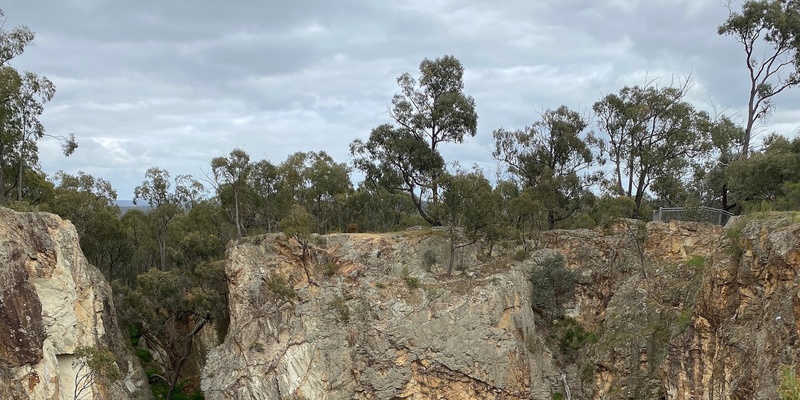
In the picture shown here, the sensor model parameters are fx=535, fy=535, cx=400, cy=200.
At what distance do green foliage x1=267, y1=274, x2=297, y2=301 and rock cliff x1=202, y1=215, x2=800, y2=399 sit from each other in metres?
0.11

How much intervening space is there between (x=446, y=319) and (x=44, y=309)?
→ 2320 centimetres

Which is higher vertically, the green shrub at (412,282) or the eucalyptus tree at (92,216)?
the eucalyptus tree at (92,216)

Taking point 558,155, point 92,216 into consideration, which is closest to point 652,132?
point 558,155

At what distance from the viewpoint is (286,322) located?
118 ft

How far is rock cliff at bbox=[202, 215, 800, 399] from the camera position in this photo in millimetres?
34281

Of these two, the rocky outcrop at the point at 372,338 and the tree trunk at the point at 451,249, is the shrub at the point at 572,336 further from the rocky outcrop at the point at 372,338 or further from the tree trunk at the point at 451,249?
the tree trunk at the point at 451,249

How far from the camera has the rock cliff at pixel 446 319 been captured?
34281 mm

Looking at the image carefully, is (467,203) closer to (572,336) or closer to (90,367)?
(572,336)

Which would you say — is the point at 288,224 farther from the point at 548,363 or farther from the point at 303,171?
the point at 548,363

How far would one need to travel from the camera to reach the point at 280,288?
116 feet

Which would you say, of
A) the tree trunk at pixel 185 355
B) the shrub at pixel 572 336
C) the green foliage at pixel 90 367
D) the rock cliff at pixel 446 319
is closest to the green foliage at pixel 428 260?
the rock cliff at pixel 446 319

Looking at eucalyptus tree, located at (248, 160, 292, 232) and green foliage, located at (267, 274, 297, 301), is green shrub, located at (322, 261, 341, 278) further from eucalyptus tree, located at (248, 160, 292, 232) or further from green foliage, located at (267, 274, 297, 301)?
eucalyptus tree, located at (248, 160, 292, 232)

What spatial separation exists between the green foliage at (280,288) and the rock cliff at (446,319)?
0.11 m

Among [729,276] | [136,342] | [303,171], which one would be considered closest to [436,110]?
[303,171]
